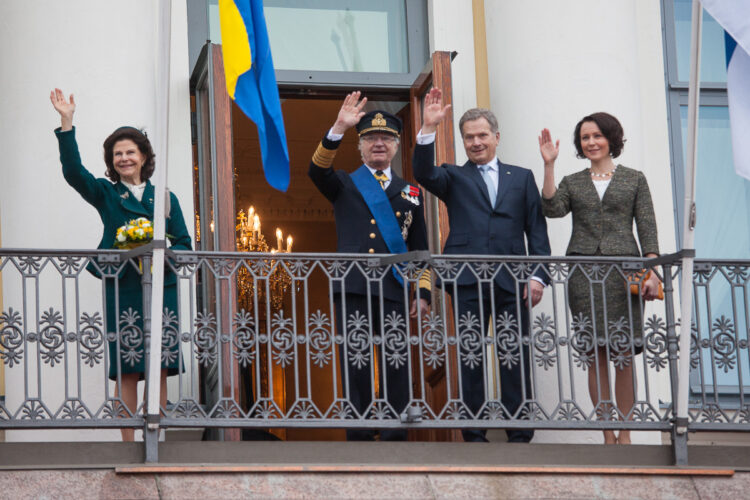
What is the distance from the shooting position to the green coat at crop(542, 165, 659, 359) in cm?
873

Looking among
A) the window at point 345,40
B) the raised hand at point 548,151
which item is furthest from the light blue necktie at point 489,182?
the window at point 345,40

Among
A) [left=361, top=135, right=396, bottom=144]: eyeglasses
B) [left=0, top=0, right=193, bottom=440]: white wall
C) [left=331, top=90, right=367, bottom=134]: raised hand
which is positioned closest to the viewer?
[left=331, top=90, right=367, bottom=134]: raised hand

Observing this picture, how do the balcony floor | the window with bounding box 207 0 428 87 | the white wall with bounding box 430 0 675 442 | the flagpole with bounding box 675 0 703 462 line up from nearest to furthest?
the balcony floor, the flagpole with bounding box 675 0 703 462, the white wall with bounding box 430 0 675 442, the window with bounding box 207 0 428 87

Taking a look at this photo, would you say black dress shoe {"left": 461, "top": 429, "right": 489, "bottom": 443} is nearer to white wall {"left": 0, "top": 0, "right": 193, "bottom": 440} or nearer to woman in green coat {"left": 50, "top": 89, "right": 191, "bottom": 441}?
woman in green coat {"left": 50, "top": 89, "right": 191, "bottom": 441}

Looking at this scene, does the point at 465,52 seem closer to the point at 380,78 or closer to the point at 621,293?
the point at 380,78

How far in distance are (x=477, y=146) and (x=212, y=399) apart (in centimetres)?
239

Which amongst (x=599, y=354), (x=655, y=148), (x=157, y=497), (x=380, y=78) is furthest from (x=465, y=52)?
(x=157, y=497)

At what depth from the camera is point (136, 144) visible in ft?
28.8

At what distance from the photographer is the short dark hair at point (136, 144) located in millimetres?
8766

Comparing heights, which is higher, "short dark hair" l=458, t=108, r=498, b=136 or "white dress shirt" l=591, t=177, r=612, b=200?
"short dark hair" l=458, t=108, r=498, b=136

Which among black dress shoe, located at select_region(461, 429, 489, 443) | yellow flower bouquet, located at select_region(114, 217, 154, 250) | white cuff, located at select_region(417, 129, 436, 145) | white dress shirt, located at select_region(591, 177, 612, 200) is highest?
white cuff, located at select_region(417, 129, 436, 145)

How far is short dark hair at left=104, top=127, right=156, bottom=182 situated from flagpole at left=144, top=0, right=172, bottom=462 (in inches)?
23.2

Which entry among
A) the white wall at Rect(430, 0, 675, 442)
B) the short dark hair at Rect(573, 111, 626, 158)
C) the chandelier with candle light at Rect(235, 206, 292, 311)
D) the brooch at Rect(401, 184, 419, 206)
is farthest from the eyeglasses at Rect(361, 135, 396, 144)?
the chandelier with candle light at Rect(235, 206, 292, 311)

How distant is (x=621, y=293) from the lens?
8781 millimetres
